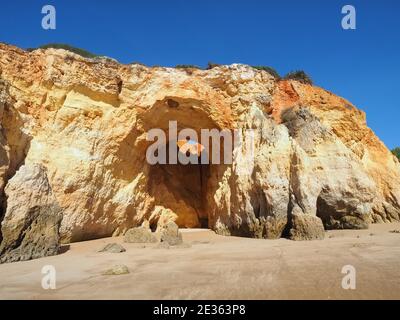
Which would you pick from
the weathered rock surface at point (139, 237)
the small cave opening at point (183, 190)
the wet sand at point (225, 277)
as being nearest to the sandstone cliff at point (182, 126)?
the small cave opening at point (183, 190)

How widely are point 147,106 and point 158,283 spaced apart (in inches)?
384

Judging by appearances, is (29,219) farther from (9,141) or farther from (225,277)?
(225,277)

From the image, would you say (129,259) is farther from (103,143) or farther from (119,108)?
(119,108)

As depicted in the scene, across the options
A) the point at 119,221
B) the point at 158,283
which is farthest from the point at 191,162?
the point at 158,283

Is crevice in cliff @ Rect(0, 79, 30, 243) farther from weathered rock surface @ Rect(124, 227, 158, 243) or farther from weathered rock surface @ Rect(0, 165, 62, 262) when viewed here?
weathered rock surface @ Rect(124, 227, 158, 243)

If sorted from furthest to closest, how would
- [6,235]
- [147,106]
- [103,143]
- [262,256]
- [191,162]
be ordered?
[191,162], [147,106], [103,143], [6,235], [262,256]

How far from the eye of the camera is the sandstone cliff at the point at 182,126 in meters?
10.8

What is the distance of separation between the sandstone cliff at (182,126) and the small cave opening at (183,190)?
0.96 m

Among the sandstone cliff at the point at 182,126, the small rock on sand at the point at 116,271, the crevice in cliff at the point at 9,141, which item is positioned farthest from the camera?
the sandstone cliff at the point at 182,126

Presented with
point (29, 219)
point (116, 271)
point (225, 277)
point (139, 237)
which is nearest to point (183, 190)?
point (139, 237)

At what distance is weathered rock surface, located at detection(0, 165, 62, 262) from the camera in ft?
24.4

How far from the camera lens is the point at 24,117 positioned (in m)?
10.7

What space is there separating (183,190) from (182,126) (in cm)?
396

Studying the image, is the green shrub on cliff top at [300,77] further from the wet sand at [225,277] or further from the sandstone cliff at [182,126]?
the wet sand at [225,277]
